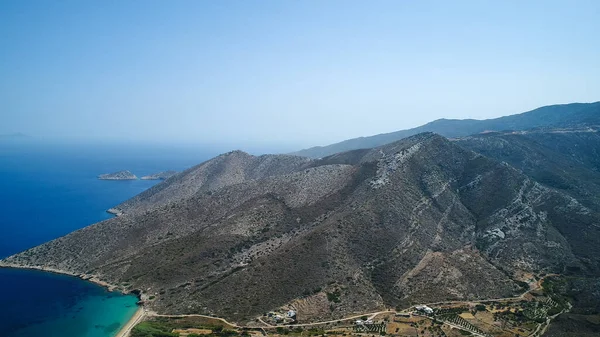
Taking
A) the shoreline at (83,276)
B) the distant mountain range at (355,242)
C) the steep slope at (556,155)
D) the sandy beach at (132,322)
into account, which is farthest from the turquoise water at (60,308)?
the steep slope at (556,155)

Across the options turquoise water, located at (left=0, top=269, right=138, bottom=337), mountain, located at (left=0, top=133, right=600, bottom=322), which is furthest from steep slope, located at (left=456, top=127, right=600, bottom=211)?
turquoise water, located at (left=0, top=269, right=138, bottom=337)

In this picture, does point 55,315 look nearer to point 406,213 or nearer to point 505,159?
point 406,213

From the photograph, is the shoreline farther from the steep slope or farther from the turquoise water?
the steep slope

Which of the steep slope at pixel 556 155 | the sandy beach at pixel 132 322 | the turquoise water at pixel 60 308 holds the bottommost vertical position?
the sandy beach at pixel 132 322

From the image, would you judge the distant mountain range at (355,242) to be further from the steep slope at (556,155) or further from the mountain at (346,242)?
the steep slope at (556,155)

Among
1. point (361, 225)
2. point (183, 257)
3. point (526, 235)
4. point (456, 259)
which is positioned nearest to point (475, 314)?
point (456, 259)
